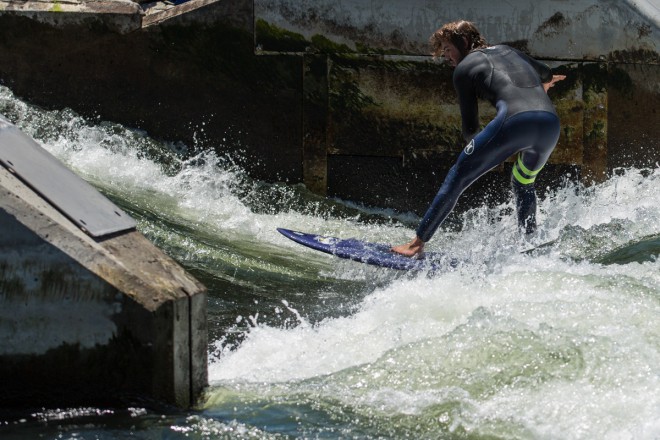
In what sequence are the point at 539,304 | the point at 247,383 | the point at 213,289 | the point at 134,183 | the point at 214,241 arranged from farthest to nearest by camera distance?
the point at 134,183, the point at 214,241, the point at 213,289, the point at 539,304, the point at 247,383

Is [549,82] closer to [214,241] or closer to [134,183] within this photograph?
[214,241]

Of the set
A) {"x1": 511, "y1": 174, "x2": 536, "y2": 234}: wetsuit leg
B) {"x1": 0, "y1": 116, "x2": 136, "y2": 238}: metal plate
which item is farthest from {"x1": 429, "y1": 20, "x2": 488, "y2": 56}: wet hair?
{"x1": 0, "y1": 116, "x2": 136, "y2": 238}: metal plate

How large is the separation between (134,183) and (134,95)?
959 mm

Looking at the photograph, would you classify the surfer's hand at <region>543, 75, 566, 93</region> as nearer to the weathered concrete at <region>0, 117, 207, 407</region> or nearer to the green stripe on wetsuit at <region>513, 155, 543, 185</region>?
the green stripe on wetsuit at <region>513, 155, 543, 185</region>

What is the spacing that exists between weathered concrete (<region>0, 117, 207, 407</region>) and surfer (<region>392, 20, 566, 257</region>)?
2970 millimetres

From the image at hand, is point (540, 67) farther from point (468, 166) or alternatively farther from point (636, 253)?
point (636, 253)

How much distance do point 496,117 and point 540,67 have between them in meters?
0.67

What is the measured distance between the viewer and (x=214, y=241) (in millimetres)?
8078

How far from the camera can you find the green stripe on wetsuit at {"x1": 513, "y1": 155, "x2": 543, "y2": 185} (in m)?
7.52

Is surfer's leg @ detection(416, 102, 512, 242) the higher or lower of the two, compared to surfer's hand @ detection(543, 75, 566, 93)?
lower

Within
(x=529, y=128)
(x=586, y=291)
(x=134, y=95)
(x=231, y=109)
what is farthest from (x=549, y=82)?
(x=134, y=95)

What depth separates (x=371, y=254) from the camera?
7234 mm

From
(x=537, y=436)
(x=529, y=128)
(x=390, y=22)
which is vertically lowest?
(x=537, y=436)

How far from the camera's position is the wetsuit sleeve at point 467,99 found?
726cm
